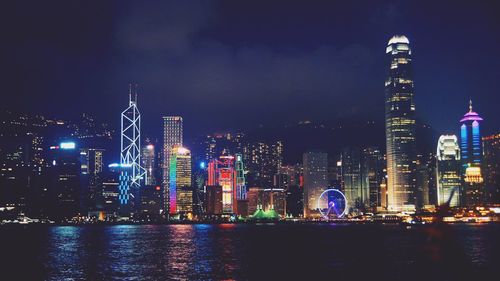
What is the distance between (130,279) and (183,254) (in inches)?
1042

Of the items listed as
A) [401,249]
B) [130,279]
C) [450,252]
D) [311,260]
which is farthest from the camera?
[401,249]

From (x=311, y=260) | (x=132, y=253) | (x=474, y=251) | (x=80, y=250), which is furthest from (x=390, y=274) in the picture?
(x=80, y=250)

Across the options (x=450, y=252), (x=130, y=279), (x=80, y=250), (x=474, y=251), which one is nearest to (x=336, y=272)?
(x=130, y=279)

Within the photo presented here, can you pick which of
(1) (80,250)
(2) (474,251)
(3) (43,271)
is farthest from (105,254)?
(2) (474,251)

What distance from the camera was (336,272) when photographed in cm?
6159

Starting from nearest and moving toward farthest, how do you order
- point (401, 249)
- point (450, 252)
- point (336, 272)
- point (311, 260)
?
1. point (336, 272)
2. point (311, 260)
3. point (450, 252)
4. point (401, 249)

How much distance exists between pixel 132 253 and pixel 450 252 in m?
40.3

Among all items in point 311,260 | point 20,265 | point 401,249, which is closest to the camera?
point 20,265

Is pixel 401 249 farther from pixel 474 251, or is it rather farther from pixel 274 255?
pixel 274 255

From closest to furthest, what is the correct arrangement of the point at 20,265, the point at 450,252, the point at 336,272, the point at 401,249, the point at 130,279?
the point at 130,279 → the point at 336,272 → the point at 20,265 → the point at 450,252 → the point at 401,249

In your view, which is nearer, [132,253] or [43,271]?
[43,271]

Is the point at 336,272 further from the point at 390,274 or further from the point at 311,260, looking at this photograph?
the point at 311,260

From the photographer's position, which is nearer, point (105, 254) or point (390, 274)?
point (390, 274)

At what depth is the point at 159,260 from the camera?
73125 mm
